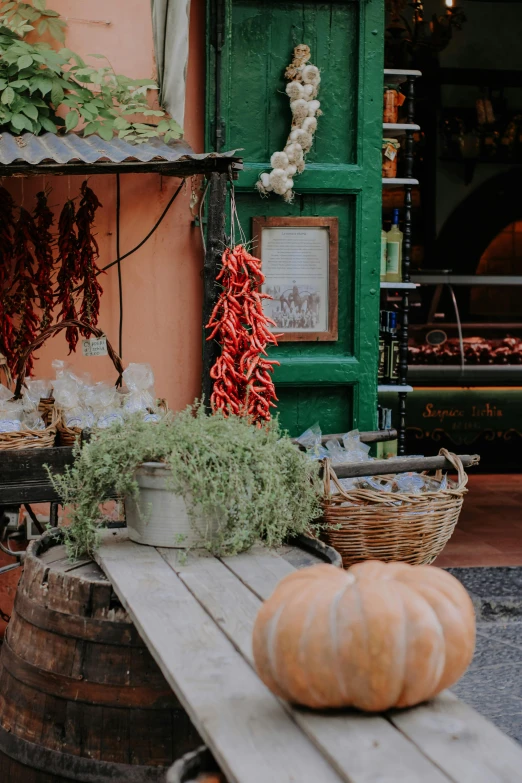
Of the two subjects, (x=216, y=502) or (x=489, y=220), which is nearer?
(x=216, y=502)

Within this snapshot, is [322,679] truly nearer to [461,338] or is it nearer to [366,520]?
[366,520]

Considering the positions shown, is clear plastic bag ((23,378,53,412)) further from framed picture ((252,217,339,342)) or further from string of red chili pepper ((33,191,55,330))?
framed picture ((252,217,339,342))

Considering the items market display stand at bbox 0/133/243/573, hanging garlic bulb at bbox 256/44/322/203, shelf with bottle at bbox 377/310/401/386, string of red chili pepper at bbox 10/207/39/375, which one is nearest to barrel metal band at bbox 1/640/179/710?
market display stand at bbox 0/133/243/573

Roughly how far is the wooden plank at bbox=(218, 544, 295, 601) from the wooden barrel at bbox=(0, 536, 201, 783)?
335 mm

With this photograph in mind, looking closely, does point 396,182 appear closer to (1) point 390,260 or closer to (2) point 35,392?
(1) point 390,260

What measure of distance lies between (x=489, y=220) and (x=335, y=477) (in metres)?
8.77

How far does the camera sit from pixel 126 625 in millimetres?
2562

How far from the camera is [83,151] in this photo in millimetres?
4301

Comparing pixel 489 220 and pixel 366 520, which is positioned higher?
pixel 489 220

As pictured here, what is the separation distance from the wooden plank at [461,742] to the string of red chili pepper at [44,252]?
3.45 meters

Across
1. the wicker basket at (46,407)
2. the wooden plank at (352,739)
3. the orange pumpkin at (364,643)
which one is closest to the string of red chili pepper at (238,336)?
the wicker basket at (46,407)

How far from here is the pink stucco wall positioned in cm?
509

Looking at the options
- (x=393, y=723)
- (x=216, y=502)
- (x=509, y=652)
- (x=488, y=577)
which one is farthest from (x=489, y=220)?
(x=393, y=723)

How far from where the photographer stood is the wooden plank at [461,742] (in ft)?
5.17
